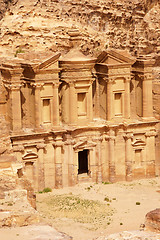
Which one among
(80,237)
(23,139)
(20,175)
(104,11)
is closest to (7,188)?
(20,175)

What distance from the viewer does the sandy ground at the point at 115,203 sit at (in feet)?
129

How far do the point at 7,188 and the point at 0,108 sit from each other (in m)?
13.7

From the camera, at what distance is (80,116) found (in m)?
47.8

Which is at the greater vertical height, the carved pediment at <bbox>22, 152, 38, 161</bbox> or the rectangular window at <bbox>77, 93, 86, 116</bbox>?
the rectangular window at <bbox>77, 93, 86, 116</bbox>

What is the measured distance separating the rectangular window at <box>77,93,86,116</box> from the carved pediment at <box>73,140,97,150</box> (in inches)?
78.6

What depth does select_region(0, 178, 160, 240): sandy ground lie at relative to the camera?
3938 cm

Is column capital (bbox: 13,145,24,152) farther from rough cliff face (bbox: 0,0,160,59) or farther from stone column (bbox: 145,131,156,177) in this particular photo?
stone column (bbox: 145,131,156,177)

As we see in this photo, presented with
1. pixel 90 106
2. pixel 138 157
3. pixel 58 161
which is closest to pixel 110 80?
pixel 90 106

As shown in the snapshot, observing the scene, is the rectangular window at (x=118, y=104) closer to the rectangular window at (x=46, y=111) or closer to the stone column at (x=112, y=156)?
the stone column at (x=112, y=156)

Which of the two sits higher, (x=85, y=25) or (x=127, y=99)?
(x=85, y=25)

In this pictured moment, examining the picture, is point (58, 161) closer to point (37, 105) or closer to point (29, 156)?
point (29, 156)

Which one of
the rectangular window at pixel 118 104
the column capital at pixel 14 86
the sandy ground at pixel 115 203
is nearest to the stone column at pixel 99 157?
the sandy ground at pixel 115 203

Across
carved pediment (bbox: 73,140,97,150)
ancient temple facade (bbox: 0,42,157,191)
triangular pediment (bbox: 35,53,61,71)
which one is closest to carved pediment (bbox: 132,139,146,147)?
ancient temple facade (bbox: 0,42,157,191)

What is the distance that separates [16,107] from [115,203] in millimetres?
8948
